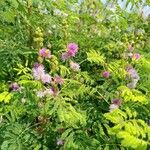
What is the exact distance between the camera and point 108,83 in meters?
3.40

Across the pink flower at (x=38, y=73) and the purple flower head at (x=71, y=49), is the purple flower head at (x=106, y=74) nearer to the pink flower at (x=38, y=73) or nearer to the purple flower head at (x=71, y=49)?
the purple flower head at (x=71, y=49)

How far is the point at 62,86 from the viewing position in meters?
3.16

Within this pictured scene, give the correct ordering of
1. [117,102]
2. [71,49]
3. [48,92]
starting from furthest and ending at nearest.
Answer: [71,49], [117,102], [48,92]

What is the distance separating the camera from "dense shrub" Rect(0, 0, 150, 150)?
3.04 m

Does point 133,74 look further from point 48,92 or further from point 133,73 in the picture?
point 48,92

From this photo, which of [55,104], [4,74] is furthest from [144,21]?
[55,104]

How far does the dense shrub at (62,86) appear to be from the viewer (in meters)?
3.04

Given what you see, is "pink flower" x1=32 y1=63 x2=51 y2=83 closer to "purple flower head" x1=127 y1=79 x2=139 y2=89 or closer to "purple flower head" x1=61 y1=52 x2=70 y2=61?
"purple flower head" x1=61 y1=52 x2=70 y2=61

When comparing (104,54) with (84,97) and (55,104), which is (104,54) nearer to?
(84,97)

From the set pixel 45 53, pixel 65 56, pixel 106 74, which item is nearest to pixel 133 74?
pixel 106 74

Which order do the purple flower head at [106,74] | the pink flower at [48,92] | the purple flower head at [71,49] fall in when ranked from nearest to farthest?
the pink flower at [48,92] → the purple flower head at [71,49] → the purple flower head at [106,74]

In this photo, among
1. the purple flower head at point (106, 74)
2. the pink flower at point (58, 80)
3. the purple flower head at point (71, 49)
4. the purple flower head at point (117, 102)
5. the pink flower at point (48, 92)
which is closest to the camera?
the pink flower at point (48, 92)

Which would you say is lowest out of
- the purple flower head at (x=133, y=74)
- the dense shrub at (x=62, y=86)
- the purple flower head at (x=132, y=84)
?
the dense shrub at (x=62, y=86)

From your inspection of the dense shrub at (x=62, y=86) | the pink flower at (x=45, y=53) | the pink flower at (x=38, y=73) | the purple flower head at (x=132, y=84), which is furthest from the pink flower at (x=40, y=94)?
the purple flower head at (x=132, y=84)
